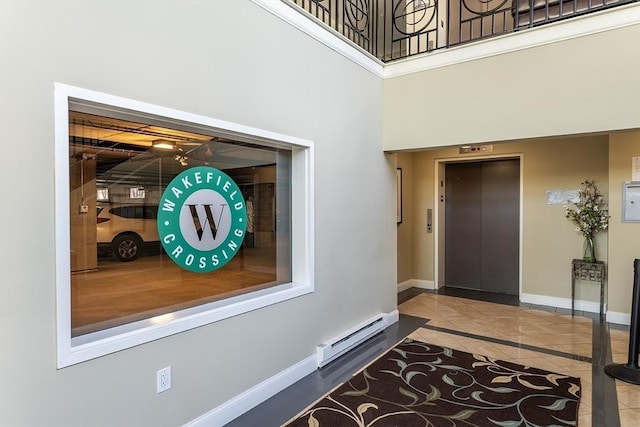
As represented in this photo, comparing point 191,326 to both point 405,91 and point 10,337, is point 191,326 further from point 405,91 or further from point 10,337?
point 405,91

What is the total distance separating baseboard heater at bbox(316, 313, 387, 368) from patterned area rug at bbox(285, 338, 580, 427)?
34cm

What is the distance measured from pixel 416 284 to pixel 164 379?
16.3ft

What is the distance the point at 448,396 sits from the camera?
2.76m

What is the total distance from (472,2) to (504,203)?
3.37 meters

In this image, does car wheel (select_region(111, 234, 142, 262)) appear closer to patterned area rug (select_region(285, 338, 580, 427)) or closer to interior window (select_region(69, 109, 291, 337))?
interior window (select_region(69, 109, 291, 337))

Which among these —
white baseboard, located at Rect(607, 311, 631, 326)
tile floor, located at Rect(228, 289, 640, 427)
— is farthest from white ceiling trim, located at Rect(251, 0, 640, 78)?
white baseboard, located at Rect(607, 311, 631, 326)

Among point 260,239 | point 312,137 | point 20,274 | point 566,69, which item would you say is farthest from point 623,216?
point 20,274

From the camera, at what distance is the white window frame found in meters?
1.69

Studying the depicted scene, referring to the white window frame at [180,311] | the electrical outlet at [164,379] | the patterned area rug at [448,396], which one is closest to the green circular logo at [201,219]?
the white window frame at [180,311]

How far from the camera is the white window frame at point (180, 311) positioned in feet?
5.54

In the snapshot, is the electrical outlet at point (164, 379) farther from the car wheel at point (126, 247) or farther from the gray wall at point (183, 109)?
the car wheel at point (126, 247)

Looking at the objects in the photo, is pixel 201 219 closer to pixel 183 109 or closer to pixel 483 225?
pixel 183 109

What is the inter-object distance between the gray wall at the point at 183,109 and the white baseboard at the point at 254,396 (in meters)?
0.05

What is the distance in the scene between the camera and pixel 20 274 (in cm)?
158
